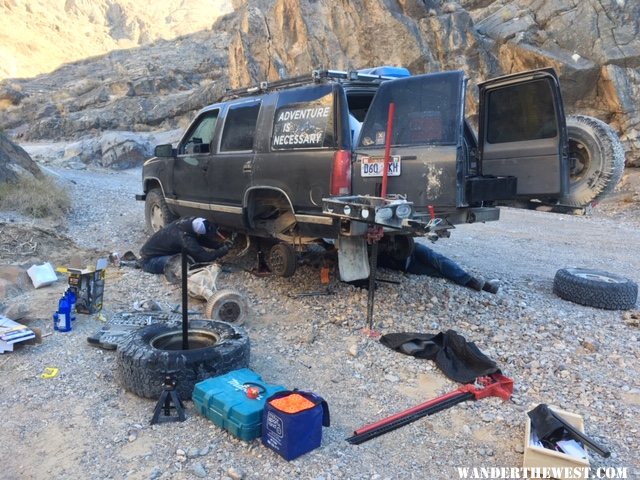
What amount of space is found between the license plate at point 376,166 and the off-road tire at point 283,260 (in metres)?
1.32

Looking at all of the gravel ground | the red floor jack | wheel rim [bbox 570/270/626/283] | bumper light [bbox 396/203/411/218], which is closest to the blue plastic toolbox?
the gravel ground

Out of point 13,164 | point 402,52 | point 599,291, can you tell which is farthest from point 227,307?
point 402,52

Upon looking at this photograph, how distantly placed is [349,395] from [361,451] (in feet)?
2.25

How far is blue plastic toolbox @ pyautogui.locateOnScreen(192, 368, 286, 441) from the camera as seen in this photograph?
2.91m

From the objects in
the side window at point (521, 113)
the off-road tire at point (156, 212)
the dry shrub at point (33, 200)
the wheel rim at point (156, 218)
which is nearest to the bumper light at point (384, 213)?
the side window at point (521, 113)

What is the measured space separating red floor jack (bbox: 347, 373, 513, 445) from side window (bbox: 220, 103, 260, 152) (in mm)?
3357

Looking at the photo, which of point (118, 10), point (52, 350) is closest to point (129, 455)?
point (52, 350)

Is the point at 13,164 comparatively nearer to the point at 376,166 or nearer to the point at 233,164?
the point at 233,164

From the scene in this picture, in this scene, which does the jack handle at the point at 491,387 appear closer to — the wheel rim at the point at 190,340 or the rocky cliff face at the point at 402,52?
the wheel rim at the point at 190,340

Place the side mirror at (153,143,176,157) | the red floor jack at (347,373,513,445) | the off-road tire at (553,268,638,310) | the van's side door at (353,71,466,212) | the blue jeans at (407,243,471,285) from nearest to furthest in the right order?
the red floor jack at (347,373,513,445), the van's side door at (353,71,466,212), the off-road tire at (553,268,638,310), the blue jeans at (407,243,471,285), the side mirror at (153,143,176,157)

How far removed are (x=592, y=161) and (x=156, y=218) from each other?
19.5 feet

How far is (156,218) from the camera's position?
7945mm

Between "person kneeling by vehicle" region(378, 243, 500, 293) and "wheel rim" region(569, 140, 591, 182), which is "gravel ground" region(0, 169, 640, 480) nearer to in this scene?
"person kneeling by vehicle" region(378, 243, 500, 293)

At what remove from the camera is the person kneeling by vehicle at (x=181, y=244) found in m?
6.11
